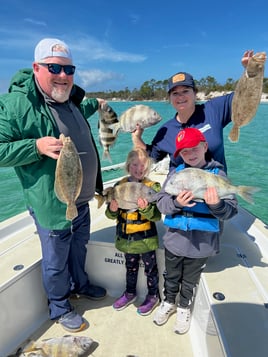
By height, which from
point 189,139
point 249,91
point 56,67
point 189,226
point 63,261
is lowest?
point 63,261

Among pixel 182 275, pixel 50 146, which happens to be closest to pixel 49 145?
pixel 50 146

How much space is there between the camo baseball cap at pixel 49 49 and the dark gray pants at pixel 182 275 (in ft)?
6.23

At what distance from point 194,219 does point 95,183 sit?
104cm

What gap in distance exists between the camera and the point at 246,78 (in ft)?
6.51

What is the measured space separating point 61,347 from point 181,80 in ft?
8.22

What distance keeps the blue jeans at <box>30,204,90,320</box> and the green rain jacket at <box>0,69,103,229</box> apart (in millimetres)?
170

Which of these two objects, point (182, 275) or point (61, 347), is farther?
point (182, 275)

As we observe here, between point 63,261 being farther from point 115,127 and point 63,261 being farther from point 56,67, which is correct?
point 56,67

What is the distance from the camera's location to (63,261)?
2564 millimetres

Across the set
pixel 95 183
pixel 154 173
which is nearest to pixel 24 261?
pixel 95 183

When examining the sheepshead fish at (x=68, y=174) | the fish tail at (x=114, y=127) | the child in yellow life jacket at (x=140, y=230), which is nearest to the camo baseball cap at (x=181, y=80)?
the child in yellow life jacket at (x=140, y=230)

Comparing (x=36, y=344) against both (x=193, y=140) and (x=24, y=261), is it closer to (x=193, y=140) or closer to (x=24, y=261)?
(x=24, y=261)

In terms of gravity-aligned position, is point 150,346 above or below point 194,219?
below

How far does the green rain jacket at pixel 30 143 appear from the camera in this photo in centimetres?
200
